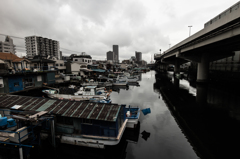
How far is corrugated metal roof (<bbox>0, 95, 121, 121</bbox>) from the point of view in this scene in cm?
1049

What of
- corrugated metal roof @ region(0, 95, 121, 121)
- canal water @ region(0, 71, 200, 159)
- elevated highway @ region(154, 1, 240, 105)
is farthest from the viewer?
elevated highway @ region(154, 1, 240, 105)

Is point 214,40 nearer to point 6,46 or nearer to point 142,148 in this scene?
point 142,148

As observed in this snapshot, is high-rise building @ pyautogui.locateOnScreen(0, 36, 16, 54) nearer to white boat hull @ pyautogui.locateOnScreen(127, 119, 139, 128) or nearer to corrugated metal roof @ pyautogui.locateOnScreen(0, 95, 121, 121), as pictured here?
corrugated metal roof @ pyautogui.locateOnScreen(0, 95, 121, 121)

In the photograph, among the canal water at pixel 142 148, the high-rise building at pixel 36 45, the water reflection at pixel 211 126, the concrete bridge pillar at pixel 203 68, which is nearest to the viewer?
the canal water at pixel 142 148

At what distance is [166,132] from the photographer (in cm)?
1395

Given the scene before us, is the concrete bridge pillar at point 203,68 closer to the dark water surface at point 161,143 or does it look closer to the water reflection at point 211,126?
the water reflection at point 211,126

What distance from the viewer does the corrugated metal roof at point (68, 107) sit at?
10.5 m

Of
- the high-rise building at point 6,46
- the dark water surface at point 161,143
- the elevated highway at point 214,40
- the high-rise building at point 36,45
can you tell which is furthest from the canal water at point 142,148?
the high-rise building at point 36,45

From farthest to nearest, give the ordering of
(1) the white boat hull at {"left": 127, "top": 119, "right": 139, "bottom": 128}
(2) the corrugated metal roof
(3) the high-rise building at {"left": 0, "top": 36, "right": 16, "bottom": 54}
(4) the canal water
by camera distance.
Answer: (3) the high-rise building at {"left": 0, "top": 36, "right": 16, "bottom": 54} < (1) the white boat hull at {"left": 127, "top": 119, "right": 139, "bottom": 128} < (2) the corrugated metal roof < (4) the canal water

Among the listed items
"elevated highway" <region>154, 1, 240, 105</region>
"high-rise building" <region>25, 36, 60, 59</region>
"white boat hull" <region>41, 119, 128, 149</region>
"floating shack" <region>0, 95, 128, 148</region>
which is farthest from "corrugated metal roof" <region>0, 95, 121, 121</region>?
"high-rise building" <region>25, 36, 60, 59</region>

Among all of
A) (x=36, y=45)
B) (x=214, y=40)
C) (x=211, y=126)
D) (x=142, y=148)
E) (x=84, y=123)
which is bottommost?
(x=142, y=148)

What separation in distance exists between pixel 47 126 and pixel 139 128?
10.3 meters

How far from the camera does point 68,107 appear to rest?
38.2 feet

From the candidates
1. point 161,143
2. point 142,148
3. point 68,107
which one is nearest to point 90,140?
point 68,107
